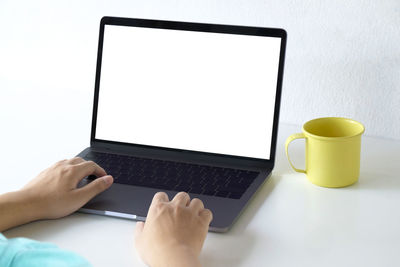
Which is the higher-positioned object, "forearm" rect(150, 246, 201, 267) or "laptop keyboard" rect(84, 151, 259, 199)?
"laptop keyboard" rect(84, 151, 259, 199)

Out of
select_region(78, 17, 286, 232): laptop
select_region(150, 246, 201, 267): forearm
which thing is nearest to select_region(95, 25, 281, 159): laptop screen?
select_region(78, 17, 286, 232): laptop

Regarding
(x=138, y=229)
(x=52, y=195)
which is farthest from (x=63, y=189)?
(x=138, y=229)

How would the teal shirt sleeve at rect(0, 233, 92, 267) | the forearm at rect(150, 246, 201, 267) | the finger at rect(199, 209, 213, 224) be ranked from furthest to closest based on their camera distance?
the finger at rect(199, 209, 213, 224) → the forearm at rect(150, 246, 201, 267) → the teal shirt sleeve at rect(0, 233, 92, 267)

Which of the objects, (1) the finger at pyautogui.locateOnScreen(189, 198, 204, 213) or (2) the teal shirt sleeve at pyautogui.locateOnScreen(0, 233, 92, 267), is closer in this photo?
(2) the teal shirt sleeve at pyautogui.locateOnScreen(0, 233, 92, 267)

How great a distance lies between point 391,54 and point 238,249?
56cm

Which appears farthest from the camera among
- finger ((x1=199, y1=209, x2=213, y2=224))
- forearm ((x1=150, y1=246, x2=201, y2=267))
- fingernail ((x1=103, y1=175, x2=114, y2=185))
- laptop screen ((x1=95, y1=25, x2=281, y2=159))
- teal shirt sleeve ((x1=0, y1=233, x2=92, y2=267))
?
laptop screen ((x1=95, y1=25, x2=281, y2=159))

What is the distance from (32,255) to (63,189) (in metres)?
0.40

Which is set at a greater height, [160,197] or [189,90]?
[189,90]

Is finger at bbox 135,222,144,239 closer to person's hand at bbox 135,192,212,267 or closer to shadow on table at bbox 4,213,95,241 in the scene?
person's hand at bbox 135,192,212,267

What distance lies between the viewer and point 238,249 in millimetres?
952

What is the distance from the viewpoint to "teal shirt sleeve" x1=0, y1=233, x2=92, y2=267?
2.11 ft

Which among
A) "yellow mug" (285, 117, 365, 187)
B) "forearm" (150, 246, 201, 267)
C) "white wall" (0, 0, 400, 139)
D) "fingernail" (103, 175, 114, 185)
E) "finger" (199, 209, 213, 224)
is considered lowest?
"forearm" (150, 246, 201, 267)

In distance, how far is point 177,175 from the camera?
1.17 metres

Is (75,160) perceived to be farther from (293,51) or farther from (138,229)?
(293,51)
